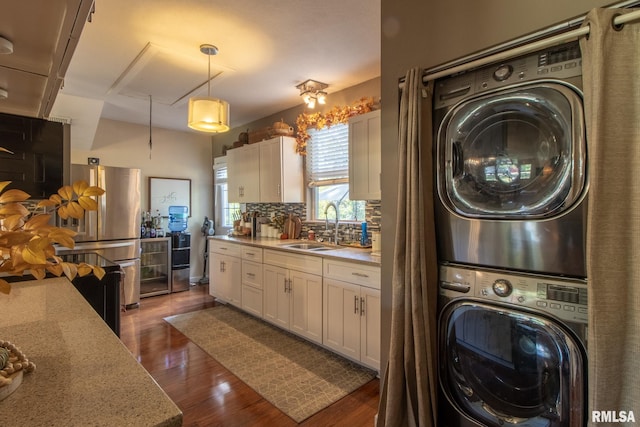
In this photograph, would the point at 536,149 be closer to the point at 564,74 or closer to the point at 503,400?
the point at 564,74

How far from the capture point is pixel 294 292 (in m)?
3.12

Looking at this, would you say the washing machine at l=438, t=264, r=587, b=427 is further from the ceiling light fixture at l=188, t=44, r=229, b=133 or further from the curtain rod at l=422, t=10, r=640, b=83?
the ceiling light fixture at l=188, t=44, r=229, b=133

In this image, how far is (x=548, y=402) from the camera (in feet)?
3.84

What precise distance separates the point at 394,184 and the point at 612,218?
883 millimetres

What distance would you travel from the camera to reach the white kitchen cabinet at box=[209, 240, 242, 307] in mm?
3877

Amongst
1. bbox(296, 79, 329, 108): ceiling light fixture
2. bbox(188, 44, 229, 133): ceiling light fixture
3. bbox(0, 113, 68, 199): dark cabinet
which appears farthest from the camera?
bbox(296, 79, 329, 108): ceiling light fixture

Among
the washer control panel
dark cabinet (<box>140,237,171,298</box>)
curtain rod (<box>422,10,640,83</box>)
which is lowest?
dark cabinet (<box>140,237,171,298</box>)

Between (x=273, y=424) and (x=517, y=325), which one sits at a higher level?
(x=517, y=325)

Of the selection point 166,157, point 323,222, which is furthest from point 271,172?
point 166,157

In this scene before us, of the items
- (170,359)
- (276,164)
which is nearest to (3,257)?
(170,359)

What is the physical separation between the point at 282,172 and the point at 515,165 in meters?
2.90

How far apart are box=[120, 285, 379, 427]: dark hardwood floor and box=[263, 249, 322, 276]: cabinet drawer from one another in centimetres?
103

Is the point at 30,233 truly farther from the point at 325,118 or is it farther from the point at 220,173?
the point at 220,173

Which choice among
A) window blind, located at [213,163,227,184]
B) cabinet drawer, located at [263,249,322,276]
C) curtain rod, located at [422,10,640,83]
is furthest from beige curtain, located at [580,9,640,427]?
window blind, located at [213,163,227,184]
